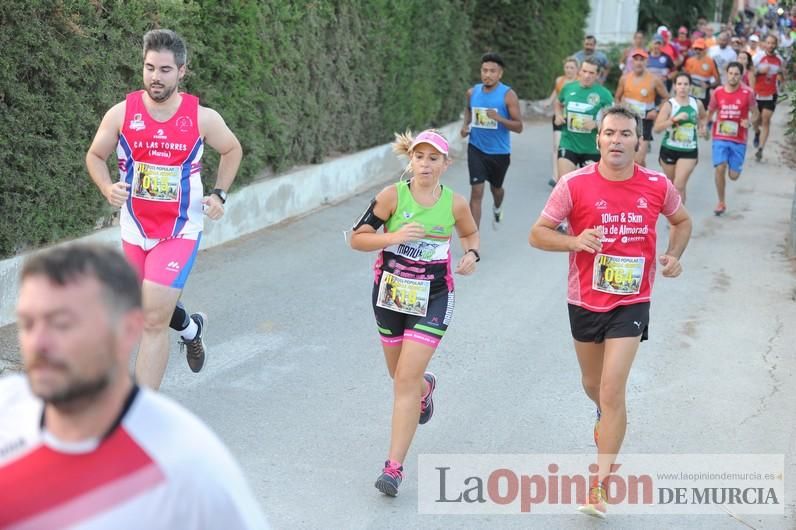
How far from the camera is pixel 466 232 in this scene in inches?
237

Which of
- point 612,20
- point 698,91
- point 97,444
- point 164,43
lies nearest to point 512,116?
point 164,43

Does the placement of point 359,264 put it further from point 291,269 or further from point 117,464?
point 117,464

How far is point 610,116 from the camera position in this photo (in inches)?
221

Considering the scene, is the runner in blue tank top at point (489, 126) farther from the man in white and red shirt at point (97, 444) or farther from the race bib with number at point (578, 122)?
the man in white and red shirt at point (97, 444)

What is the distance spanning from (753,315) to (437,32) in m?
10.0

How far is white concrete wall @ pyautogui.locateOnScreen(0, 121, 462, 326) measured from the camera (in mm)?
8195

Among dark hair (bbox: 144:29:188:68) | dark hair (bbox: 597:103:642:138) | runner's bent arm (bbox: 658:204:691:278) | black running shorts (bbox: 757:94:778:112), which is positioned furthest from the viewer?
black running shorts (bbox: 757:94:778:112)

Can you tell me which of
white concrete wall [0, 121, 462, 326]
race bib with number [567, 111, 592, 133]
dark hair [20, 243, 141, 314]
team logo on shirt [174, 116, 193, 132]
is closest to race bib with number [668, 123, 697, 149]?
race bib with number [567, 111, 592, 133]

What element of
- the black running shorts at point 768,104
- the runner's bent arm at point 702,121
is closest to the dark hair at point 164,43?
the runner's bent arm at point 702,121

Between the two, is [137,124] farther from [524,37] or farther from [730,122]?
[524,37]

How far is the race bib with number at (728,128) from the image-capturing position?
14.9m

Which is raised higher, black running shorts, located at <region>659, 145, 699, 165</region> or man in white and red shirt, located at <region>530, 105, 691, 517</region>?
man in white and red shirt, located at <region>530, 105, 691, 517</region>

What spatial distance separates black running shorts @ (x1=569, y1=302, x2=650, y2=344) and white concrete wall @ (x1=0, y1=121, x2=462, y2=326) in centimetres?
439

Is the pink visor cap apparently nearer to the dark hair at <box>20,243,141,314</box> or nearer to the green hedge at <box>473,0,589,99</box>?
the dark hair at <box>20,243,141,314</box>
